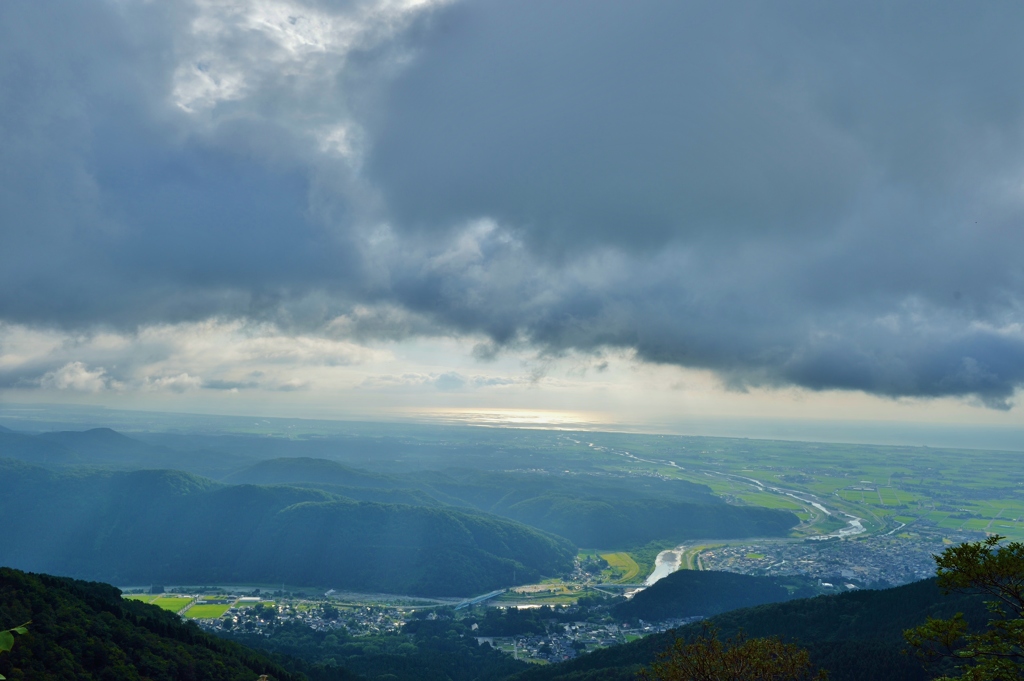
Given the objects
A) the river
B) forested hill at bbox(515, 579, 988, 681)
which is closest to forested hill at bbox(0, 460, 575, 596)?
the river

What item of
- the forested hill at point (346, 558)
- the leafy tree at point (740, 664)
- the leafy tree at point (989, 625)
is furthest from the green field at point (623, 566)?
the leafy tree at point (989, 625)

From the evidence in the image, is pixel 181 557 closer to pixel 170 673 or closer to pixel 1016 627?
pixel 170 673

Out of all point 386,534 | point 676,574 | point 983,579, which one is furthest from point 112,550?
point 983,579

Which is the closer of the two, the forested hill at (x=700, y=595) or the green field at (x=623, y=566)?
the forested hill at (x=700, y=595)

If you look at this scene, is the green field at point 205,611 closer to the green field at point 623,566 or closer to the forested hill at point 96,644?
the forested hill at point 96,644

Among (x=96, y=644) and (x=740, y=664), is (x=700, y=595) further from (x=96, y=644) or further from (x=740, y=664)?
(x=740, y=664)

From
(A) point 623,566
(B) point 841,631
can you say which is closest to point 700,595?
(A) point 623,566
